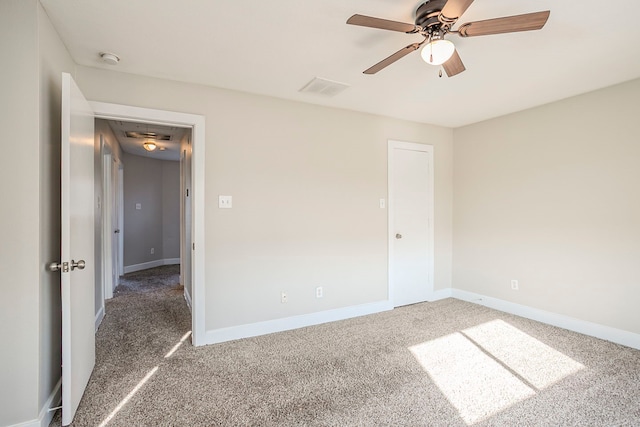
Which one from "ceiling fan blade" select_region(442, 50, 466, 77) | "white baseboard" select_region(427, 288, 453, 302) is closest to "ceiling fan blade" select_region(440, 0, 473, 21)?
"ceiling fan blade" select_region(442, 50, 466, 77)

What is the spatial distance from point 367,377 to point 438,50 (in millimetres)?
2225

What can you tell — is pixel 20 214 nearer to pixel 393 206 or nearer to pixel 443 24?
pixel 443 24

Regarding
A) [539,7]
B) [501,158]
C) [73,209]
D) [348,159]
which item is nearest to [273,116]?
[348,159]

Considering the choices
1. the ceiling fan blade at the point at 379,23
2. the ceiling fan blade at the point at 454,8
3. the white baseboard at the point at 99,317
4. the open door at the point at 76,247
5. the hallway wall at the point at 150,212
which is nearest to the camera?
the ceiling fan blade at the point at 454,8

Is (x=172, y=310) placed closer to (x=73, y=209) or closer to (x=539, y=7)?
(x=73, y=209)

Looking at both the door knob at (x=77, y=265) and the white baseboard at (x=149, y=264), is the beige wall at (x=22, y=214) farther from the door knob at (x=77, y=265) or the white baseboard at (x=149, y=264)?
the white baseboard at (x=149, y=264)

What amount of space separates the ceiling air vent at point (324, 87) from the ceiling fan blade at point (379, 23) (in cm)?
112

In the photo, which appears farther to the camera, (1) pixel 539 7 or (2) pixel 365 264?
(2) pixel 365 264

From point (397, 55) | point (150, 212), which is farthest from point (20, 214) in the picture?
point (150, 212)

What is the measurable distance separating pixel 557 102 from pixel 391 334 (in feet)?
9.85

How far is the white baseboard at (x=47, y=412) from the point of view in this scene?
168cm

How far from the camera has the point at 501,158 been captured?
387cm

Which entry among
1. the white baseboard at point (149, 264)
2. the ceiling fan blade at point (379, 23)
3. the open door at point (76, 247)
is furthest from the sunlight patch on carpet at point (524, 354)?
the white baseboard at point (149, 264)

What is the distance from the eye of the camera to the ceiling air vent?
281 cm
